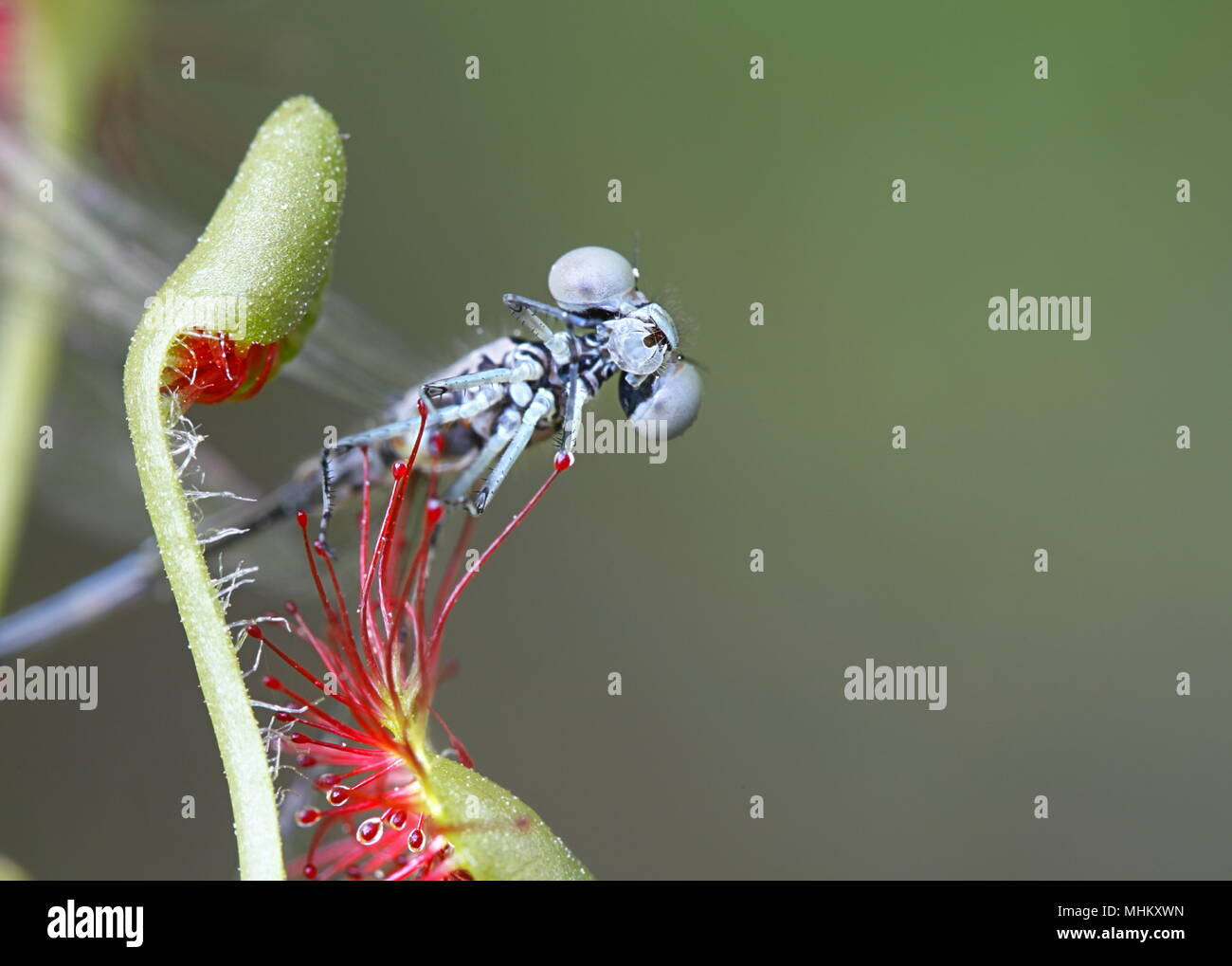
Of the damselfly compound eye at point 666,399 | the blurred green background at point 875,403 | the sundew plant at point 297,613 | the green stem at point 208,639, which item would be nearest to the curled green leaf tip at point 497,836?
the sundew plant at point 297,613

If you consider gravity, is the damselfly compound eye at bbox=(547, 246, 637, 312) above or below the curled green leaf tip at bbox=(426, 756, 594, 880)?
above

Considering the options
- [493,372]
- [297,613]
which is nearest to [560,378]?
[493,372]

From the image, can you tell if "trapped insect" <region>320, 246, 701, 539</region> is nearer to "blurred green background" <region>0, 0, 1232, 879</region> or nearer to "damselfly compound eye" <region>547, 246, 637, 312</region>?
"damselfly compound eye" <region>547, 246, 637, 312</region>

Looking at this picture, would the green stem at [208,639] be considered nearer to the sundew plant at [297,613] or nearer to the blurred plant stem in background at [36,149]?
the sundew plant at [297,613]

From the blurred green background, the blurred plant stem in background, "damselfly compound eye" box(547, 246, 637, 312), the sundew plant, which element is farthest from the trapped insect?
the blurred green background

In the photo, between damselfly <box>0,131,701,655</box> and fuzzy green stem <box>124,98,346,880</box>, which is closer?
fuzzy green stem <box>124,98,346,880</box>

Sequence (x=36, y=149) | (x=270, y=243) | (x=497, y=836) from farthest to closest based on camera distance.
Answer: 1. (x=36, y=149)
2. (x=270, y=243)
3. (x=497, y=836)

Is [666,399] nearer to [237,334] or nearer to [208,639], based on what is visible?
[237,334]
